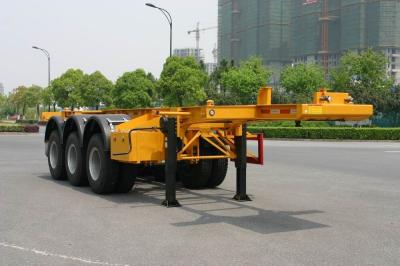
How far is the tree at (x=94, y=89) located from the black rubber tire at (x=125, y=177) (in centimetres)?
5951

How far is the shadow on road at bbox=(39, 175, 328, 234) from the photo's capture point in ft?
25.3

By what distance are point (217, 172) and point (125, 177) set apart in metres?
2.12

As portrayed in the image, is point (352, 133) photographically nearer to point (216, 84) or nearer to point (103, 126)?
point (103, 126)

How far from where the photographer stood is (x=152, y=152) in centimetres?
929

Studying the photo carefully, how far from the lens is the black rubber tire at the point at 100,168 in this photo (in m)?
9.95

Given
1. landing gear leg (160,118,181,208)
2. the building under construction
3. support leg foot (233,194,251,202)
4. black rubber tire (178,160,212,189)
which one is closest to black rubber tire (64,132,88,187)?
black rubber tire (178,160,212,189)

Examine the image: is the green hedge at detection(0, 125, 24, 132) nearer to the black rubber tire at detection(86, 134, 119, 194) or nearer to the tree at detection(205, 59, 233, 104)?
the black rubber tire at detection(86, 134, 119, 194)

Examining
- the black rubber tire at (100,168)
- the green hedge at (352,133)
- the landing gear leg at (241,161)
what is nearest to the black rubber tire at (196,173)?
the landing gear leg at (241,161)

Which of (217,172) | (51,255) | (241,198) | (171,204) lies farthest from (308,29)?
(51,255)

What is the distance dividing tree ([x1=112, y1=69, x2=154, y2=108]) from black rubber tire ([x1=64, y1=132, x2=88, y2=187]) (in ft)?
156

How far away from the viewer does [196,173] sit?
1120 centimetres

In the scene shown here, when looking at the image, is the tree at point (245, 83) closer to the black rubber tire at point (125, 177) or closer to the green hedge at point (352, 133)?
the green hedge at point (352, 133)

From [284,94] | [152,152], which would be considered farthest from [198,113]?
[284,94]

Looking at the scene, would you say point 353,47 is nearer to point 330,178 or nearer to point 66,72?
point 66,72
